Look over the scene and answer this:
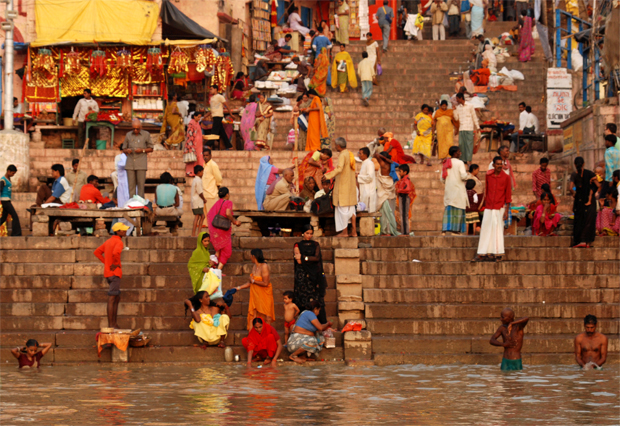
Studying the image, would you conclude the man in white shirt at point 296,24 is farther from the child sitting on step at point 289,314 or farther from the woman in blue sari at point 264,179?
the child sitting on step at point 289,314

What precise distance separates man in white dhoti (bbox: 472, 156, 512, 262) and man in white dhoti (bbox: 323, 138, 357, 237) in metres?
1.70

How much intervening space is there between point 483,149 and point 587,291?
336 inches

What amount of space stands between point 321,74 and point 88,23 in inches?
212

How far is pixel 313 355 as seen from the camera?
11133 mm

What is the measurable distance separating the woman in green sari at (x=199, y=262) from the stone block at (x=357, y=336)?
6.25 ft

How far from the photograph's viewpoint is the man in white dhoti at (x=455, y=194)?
13617 mm

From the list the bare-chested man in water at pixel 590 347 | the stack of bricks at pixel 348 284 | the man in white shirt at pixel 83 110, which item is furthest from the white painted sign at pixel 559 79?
the bare-chested man in water at pixel 590 347

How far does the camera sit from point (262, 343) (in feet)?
35.9

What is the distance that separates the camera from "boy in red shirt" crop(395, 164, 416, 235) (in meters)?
14.1

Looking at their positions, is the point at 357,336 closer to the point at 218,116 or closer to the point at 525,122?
the point at 218,116

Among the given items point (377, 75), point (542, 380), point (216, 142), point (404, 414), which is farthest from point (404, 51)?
point (404, 414)

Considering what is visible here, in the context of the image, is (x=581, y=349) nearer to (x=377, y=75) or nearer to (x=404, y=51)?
(x=377, y=75)

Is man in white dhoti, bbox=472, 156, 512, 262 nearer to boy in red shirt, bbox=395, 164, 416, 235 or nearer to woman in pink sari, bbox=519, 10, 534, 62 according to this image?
boy in red shirt, bbox=395, 164, 416, 235

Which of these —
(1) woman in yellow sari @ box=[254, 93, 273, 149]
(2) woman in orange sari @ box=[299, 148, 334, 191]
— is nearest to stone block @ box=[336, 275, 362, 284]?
(2) woman in orange sari @ box=[299, 148, 334, 191]
